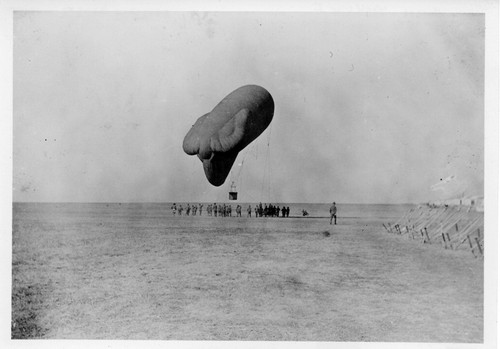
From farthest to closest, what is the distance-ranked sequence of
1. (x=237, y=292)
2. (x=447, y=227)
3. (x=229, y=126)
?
(x=447, y=227) < (x=229, y=126) < (x=237, y=292)

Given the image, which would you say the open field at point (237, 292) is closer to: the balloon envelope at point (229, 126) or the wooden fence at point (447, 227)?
the wooden fence at point (447, 227)

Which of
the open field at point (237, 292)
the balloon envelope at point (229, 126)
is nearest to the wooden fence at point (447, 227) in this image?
the open field at point (237, 292)

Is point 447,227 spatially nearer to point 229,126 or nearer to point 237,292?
point 229,126

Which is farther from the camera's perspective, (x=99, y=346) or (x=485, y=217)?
(x=485, y=217)

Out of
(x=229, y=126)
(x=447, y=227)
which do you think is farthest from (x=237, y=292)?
(x=447, y=227)

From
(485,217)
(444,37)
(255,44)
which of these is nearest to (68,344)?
(255,44)

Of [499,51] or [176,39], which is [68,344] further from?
[499,51]
